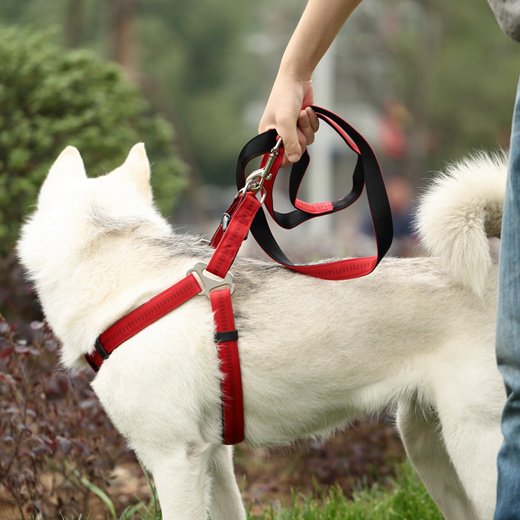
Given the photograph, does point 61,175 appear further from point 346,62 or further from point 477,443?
point 346,62

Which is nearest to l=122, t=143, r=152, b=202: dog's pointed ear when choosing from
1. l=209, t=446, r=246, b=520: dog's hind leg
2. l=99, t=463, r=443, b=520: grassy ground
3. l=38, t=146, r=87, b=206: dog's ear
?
l=38, t=146, r=87, b=206: dog's ear

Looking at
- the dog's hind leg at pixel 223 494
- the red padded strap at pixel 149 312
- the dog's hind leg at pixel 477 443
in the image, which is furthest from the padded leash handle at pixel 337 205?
the dog's hind leg at pixel 223 494

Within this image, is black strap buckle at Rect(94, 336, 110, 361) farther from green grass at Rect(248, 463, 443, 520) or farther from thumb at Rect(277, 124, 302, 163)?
green grass at Rect(248, 463, 443, 520)

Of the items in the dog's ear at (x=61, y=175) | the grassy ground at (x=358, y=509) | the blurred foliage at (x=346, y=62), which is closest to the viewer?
the dog's ear at (x=61, y=175)

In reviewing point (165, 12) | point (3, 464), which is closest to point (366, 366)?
point (3, 464)

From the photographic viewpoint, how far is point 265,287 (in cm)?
281

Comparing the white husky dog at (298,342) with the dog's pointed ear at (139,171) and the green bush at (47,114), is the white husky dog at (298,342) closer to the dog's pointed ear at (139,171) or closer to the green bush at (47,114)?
the dog's pointed ear at (139,171)

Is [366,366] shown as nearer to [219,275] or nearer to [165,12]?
[219,275]

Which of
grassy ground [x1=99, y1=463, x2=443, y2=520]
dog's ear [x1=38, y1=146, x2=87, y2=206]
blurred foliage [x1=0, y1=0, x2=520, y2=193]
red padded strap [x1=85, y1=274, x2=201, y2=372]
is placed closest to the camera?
red padded strap [x1=85, y1=274, x2=201, y2=372]

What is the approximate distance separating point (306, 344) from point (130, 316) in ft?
2.01

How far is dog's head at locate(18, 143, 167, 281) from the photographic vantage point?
9.52ft

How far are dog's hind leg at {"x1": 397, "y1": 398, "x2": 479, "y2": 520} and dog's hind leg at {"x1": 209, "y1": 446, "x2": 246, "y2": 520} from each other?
0.68 m

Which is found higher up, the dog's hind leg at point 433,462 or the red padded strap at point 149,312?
the red padded strap at point 149,312

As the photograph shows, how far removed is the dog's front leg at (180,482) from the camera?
257cm
